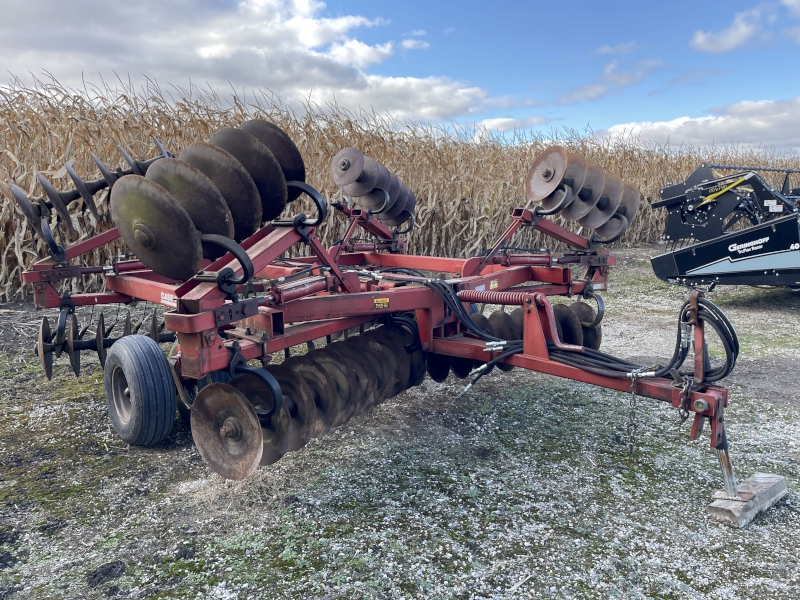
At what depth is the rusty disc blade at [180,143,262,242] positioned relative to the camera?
2750 millimetres

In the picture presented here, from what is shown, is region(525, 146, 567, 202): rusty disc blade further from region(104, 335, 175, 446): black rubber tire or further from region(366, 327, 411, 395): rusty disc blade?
region(104, 335, 175, 446): black rubber tire

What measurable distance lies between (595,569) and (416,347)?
5.58 ft

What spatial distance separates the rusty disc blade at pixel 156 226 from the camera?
2.34 m

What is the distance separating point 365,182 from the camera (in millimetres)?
5359

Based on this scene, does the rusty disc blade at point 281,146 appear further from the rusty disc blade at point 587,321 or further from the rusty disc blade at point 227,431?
the rusty disc blade at point 587,321

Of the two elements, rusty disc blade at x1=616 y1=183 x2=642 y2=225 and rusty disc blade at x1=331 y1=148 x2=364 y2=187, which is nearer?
rusty disc blade at x1=331 y1=148 x2=364 y2=187

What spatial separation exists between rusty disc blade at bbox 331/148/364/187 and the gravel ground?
79.2 inches

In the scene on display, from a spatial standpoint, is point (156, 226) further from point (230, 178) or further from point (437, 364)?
point (437, 364)

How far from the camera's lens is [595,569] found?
7.32 feet

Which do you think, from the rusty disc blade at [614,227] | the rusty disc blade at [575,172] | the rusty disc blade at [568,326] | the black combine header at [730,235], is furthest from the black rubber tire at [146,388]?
the black combine header at [730,235]

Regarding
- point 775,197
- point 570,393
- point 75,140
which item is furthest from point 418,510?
point 775,197

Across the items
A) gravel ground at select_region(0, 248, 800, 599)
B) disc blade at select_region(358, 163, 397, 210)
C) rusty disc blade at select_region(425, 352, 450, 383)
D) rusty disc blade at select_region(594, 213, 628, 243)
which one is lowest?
gravel ground at select_region(0, 248, 800, 599)

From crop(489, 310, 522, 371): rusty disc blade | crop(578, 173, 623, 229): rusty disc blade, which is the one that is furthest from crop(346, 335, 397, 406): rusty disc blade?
crop(578, 173, 623, 229): rusty disc blade

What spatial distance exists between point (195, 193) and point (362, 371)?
1359 mm
